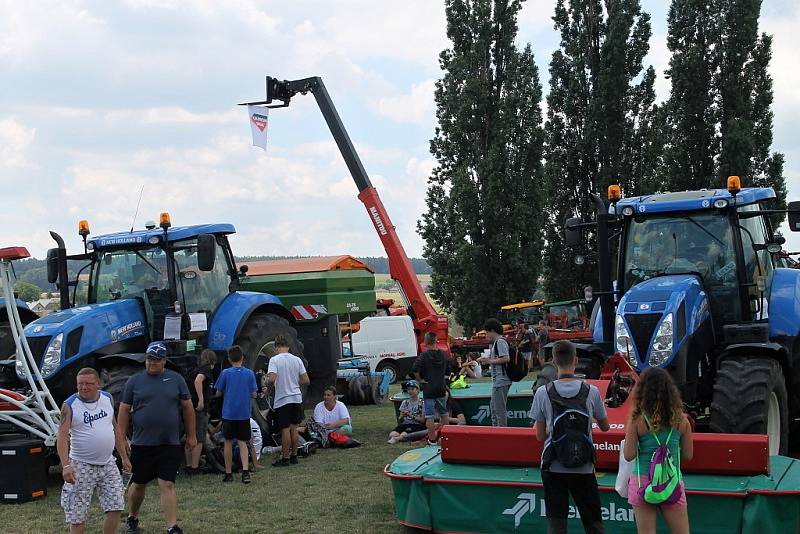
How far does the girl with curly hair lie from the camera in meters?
5.34

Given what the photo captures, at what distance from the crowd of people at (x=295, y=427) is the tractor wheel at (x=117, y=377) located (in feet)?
2.34

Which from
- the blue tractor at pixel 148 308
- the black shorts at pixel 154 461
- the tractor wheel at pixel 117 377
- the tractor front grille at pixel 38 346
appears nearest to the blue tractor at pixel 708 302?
the black shorts at pixel 154 461

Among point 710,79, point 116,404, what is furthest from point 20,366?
point 710,79

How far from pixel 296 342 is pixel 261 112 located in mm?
5311

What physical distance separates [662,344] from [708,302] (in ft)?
3.27

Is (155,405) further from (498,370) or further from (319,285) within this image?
(319,285)

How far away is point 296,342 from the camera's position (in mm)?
12977

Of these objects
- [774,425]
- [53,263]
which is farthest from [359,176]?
[774,425]

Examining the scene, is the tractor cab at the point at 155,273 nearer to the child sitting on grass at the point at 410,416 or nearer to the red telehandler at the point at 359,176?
the child sitting on grass at the point at 410,416

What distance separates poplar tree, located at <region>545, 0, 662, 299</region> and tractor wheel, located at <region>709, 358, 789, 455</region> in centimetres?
2044

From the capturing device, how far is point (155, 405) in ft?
24.7

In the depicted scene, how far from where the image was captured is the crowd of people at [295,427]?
5.37 m

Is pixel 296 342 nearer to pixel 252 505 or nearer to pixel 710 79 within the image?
pixel 252 505

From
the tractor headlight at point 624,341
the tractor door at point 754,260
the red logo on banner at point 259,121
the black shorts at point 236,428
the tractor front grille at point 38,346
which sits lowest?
the black shorts at point 236,428
